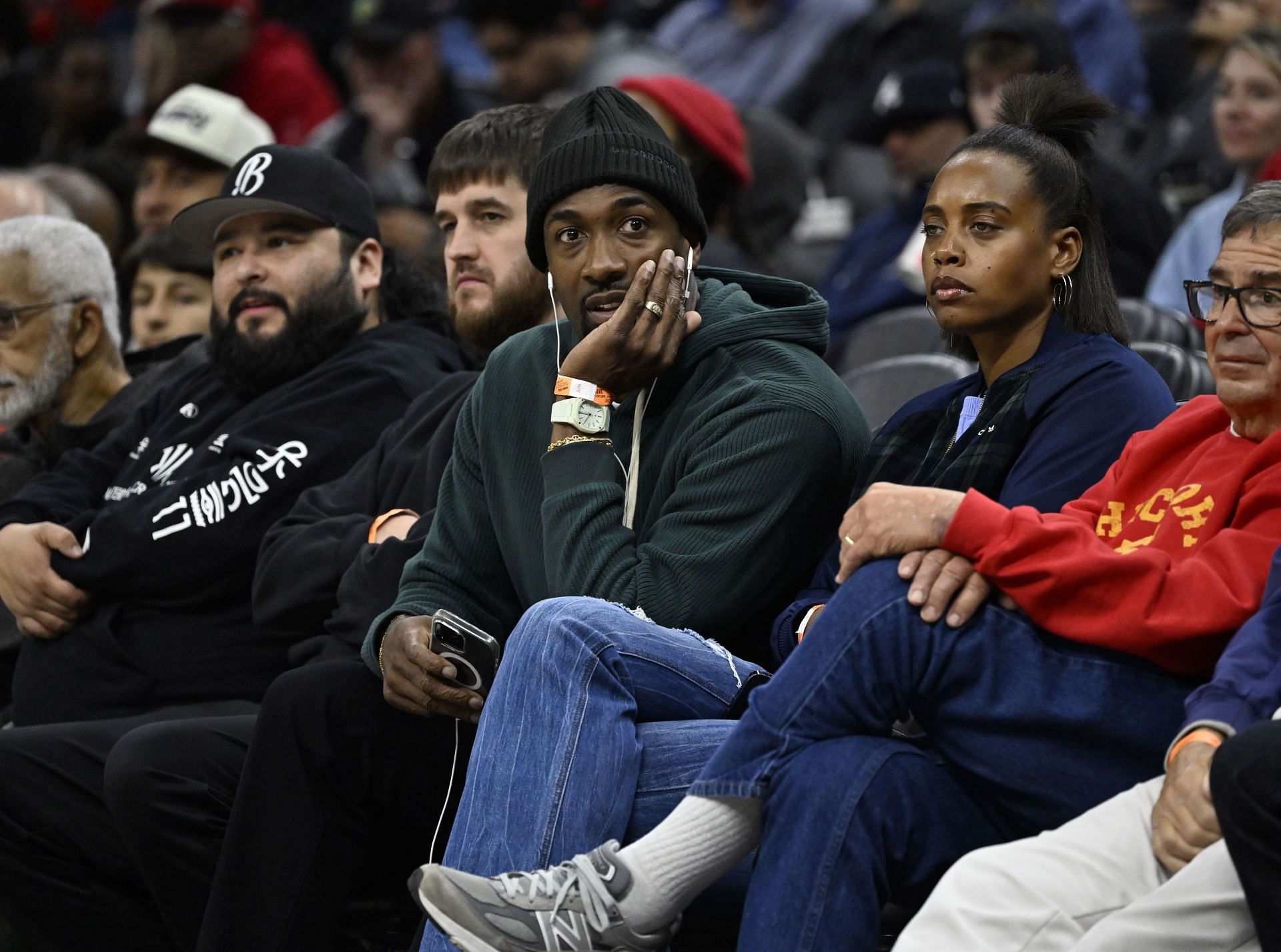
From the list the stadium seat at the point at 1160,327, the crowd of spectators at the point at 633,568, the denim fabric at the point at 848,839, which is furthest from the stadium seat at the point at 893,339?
the denim fabric at the point at 848,839

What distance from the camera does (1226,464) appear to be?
2852 millimetres

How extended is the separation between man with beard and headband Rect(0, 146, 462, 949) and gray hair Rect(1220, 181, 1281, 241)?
222cm

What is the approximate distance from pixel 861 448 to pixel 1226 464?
2.74 ft

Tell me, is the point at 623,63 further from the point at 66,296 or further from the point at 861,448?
the point at 861,448

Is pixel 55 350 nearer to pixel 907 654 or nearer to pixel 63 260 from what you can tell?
pixel 63 260

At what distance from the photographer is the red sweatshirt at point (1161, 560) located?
2.66 metres

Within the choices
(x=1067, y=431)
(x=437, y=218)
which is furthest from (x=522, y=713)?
(x=437, y=218)

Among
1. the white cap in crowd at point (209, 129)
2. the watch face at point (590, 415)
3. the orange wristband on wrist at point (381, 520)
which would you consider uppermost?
the white cap in crowd at point (209, 129)

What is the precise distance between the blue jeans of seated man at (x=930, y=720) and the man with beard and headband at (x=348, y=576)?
976 millimetres

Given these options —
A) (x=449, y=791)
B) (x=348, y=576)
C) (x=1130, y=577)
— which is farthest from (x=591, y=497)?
(x=1130, y=577)

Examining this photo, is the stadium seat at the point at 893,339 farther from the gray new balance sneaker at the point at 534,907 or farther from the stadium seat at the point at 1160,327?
the gray new balance sneaker at the point at 534,907

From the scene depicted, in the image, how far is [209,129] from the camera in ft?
21.1

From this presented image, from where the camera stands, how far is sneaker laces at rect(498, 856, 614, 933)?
8.98 feet

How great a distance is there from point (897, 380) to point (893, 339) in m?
0.94
